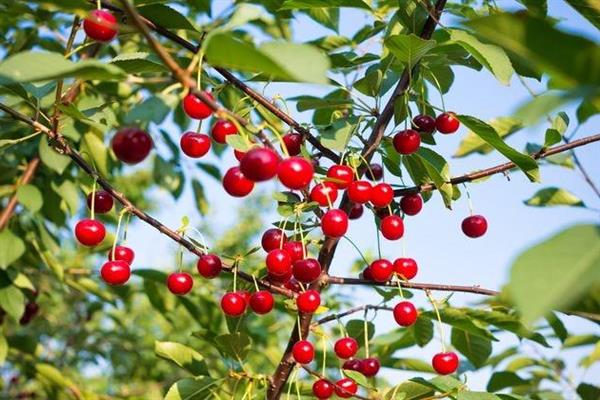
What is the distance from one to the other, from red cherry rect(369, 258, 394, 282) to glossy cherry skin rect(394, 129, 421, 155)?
0.24m

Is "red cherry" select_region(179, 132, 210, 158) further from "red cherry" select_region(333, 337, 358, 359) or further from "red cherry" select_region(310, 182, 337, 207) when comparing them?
"red cherry" select_region(333, 337, 358, 359)

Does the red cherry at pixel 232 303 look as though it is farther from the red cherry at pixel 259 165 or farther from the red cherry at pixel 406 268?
the red cherry at pixel 259 165

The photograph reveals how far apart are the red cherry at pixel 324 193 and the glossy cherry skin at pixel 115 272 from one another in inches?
16.7

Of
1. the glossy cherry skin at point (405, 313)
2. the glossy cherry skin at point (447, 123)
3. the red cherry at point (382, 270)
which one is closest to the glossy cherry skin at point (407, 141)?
the glossy cherry skin at point (447, 123)

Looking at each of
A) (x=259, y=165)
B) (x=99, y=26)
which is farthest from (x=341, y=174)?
(x=99, y=26)

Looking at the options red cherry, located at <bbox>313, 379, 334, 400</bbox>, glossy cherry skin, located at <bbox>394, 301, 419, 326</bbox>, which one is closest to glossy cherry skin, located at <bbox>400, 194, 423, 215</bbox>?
glossy cherry skin, located at <bbox>394, 301, 419, 326</bbox>

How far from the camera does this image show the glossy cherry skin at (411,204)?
1.59m

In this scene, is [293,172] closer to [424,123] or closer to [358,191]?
[358,191]

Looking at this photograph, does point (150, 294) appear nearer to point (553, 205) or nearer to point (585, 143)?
point (553, 205)

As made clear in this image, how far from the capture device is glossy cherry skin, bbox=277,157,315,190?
106 cm

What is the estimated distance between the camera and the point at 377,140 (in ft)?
5.02

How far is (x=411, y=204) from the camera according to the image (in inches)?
62.8

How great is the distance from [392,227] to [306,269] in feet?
0.77

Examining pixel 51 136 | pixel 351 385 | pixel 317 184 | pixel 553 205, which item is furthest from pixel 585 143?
pixel 553 205
